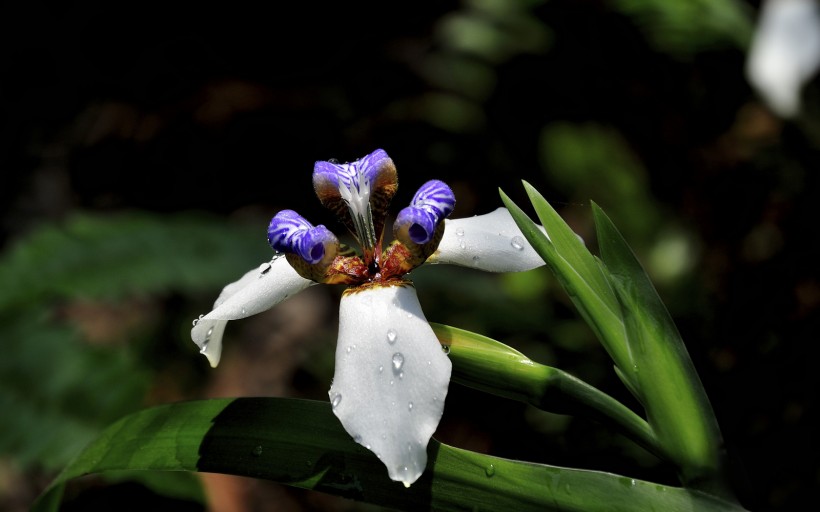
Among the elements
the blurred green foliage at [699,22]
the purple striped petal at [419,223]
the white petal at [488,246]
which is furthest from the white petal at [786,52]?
the purple striped petal at [419,223]

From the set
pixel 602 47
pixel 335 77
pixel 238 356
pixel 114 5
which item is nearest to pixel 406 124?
pixel 335 77

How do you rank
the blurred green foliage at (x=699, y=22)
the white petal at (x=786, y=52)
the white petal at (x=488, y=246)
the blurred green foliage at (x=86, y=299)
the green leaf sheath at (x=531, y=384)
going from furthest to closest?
the blurred green foliage at (x=699, y=22) → the white petal at (x=786, y=52) → the blurred green foliage at (x=86, y=299) → the white petal at (x=488, y=246) → the green leaf sheath at (x=531, y=384)

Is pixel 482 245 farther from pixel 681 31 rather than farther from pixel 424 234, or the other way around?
pixel 681 31

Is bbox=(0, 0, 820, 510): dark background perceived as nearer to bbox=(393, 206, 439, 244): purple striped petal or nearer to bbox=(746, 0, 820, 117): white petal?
bbox=(746, 0, 820, 117): white petal

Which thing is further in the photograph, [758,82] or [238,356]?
[238,356]

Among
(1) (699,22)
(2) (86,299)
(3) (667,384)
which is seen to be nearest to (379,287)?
(3) (667,384)

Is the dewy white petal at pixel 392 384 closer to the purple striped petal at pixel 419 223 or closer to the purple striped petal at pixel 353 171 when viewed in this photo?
the purple striped petal at pixel 419 223
